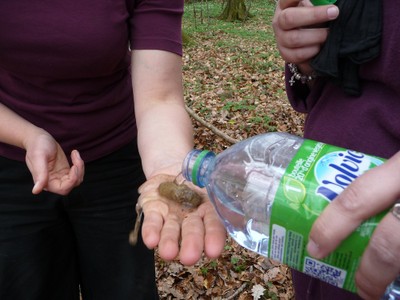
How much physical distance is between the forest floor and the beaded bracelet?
1.99 metres

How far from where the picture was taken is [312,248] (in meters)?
0.91

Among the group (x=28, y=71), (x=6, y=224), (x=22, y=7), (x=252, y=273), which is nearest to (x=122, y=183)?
(x=6, y=224)

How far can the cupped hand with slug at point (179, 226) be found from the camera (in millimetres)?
1084

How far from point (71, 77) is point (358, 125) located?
118cm

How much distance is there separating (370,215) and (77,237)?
1568 mm

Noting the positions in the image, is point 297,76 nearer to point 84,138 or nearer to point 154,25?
point 154,25

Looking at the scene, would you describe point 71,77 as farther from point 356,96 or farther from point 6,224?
point 356,96

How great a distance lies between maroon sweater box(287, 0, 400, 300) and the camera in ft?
3.55

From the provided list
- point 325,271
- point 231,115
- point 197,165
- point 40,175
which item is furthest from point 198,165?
point 231,115

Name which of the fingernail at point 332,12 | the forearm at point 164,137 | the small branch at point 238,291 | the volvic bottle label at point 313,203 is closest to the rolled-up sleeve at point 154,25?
the forearm at point 164,137

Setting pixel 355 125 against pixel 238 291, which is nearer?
pixel 355 125

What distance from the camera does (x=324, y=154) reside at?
1.00 meters

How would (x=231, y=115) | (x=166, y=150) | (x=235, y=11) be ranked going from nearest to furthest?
(x=166, y=150) < (x=231, y=115) < (x=235, y=11)

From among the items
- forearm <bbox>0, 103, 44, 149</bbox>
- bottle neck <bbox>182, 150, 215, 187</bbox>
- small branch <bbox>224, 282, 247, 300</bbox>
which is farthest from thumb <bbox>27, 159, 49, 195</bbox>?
small branch <bbox>224, 282, 247, 300</bbox>
